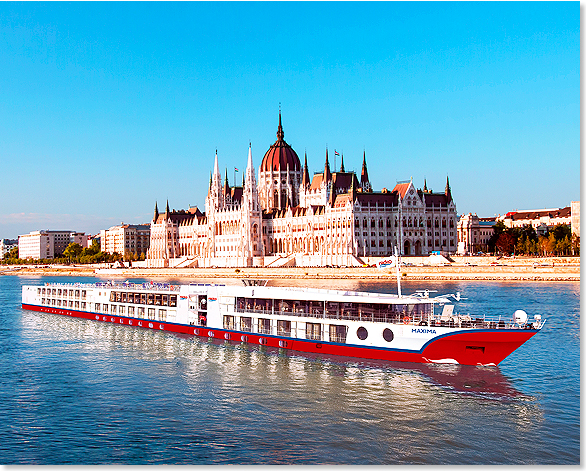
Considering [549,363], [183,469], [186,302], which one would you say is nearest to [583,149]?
[183,469]

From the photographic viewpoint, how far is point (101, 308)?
184ft

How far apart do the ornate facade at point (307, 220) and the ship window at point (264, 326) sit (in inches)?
3882

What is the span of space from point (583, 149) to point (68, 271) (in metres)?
181

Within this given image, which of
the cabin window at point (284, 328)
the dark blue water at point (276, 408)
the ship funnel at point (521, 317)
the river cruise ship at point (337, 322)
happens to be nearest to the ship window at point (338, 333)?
the river cruise ship at point (337, 322)

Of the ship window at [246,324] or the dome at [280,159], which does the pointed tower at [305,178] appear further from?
the ship window at [246,324]

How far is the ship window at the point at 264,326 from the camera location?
131 feet

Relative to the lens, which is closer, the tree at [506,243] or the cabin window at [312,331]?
the cabin window at [312,331]

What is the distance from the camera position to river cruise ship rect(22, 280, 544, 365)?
32.4 m

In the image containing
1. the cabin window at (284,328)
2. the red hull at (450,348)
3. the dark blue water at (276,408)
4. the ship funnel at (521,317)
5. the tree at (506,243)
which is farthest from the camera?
the tree at (506,243)

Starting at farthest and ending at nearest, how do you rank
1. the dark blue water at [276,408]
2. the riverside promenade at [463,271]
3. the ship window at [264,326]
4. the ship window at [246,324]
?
the riverside promenade at [463,271] < the ship window at [246,324] < the ship window at [264,326] < the dark blue water at [276,408]

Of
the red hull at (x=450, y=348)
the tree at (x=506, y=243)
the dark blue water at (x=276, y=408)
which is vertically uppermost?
the tree at (x=506, y=243)

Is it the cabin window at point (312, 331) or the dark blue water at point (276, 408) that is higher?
the cabin window at point (312, 331)

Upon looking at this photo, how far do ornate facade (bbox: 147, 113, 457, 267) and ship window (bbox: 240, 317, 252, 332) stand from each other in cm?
9757

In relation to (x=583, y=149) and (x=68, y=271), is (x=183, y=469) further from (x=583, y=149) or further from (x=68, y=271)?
(x=68, y=271)
